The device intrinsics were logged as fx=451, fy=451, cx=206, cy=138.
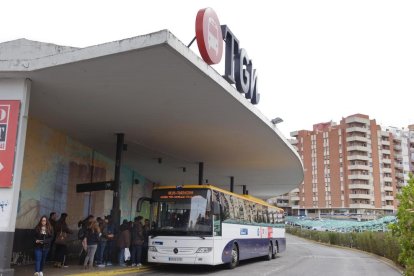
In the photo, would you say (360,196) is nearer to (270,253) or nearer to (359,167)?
(359,167)

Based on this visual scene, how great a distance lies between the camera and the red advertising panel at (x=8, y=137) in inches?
424

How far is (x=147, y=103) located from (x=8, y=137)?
14.0 feet

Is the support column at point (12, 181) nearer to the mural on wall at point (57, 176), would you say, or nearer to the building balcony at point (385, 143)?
the mural on wall at point (57, 176)

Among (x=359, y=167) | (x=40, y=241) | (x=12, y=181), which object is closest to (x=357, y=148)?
(x=359, y=167)

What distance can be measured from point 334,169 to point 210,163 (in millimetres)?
94095

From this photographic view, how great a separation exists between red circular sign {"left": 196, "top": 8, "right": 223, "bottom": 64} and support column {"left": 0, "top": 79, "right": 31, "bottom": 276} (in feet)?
15.2

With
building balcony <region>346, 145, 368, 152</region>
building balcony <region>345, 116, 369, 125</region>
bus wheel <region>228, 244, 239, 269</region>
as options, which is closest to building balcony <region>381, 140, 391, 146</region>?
building balcony <region>346, 145, 368, 152</region>

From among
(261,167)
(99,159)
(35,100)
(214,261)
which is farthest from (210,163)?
(35,100)

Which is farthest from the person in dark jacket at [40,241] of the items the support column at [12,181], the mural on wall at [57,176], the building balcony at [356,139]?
the building balcony at [356,139]

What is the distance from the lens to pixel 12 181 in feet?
35.3

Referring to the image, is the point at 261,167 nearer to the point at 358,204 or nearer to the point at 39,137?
the point at 39,137

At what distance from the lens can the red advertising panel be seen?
35.3ft

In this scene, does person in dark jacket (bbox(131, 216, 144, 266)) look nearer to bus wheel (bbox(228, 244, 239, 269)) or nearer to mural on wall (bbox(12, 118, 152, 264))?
mural on wall (bbox(12, 118, 152, 264))

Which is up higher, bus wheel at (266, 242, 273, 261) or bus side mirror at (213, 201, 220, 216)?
bus side mirror at (213, 201, 220, 216)
